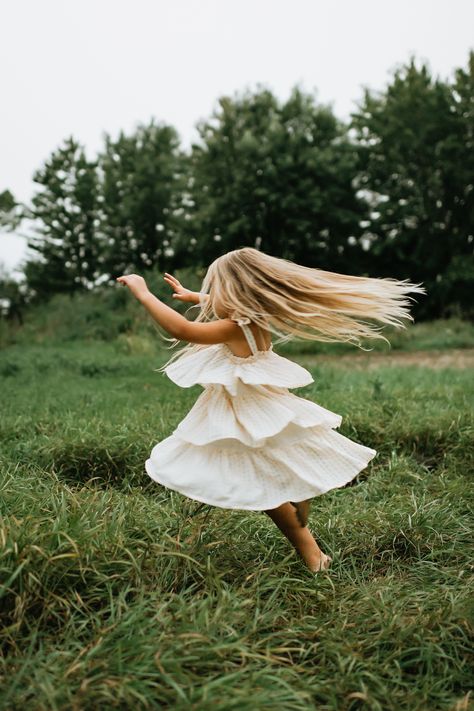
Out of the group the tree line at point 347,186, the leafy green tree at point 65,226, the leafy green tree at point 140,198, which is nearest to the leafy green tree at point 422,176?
the tree line at point 347,186

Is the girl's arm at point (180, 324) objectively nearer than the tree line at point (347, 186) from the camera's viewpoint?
Yes

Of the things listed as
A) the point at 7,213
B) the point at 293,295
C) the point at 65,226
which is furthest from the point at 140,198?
the point at 293,295

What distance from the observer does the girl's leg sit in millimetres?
2623

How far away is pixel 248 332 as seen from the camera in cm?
269

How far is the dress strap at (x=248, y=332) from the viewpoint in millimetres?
2660

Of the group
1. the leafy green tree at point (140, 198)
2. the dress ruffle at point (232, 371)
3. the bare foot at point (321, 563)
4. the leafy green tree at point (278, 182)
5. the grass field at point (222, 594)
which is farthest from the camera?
the leafy green tree at point (140, 198)

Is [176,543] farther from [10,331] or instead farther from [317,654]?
[10,331]

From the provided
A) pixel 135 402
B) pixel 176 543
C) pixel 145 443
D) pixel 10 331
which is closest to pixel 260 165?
pixel 10 331

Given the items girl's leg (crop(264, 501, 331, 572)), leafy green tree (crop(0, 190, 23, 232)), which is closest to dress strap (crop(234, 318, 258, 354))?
girl's leg (crop(264, 501, 331, 572))

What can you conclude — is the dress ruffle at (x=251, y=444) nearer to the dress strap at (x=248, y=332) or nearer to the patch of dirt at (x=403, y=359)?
the dress strap at (x=248, y=332)

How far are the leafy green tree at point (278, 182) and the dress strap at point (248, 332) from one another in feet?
72.9

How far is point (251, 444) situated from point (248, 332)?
0.50 metres

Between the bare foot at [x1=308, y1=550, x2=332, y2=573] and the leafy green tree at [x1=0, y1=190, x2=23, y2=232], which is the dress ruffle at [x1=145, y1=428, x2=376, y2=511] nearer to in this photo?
the bare foot at [x1=308, y1=550, x2=332, y2=573]

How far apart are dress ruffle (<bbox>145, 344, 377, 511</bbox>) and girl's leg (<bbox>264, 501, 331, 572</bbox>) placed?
0.16 meters
